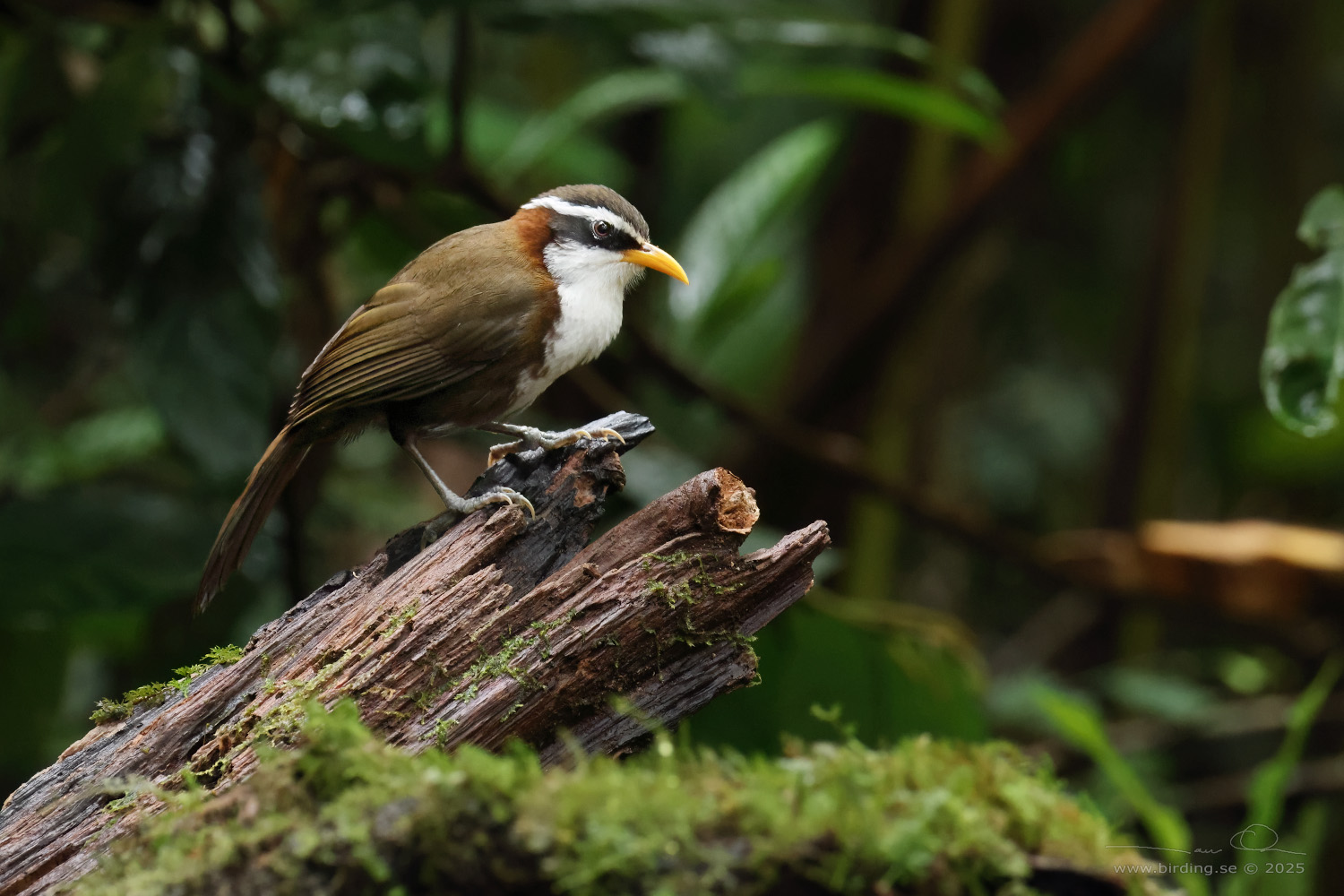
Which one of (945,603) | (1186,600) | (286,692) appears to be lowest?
(1186,600)

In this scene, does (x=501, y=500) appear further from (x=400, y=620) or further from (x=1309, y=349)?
(x=1309, y=349)

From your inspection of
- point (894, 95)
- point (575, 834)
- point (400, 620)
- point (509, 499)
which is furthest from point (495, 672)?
point (894, 95)

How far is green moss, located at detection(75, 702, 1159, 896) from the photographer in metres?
1.59

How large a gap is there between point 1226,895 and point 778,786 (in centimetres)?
270

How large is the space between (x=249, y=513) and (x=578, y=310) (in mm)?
916

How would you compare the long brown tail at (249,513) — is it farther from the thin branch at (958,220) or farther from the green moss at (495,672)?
the thin branch at (958,220)

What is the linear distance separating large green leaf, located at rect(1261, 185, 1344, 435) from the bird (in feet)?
4.89

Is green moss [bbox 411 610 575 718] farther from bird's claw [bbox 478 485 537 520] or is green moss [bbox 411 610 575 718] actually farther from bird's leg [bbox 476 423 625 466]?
bird's leg [bbox 476 423 625 466]

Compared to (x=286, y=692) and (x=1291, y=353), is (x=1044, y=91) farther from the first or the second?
(x=286, y=692)

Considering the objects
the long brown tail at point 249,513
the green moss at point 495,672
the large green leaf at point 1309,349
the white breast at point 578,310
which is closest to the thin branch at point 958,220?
the large green leaf at point 1309,349

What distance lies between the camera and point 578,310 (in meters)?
2.77

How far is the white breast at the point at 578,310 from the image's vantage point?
274 centimetres

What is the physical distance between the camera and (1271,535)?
16.8ft

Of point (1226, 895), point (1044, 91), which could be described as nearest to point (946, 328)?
point (1044, 91)
